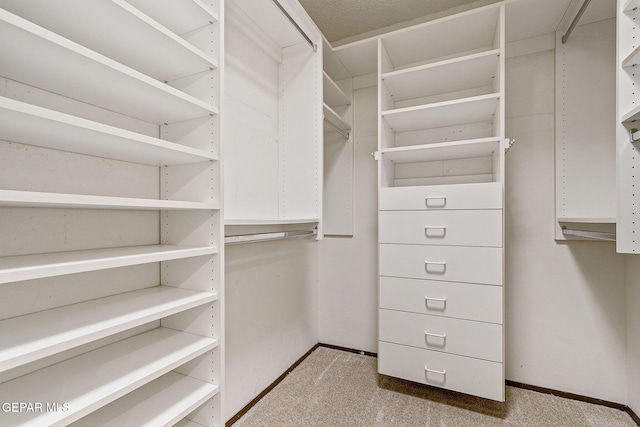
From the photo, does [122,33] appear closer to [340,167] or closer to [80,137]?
[80,137]

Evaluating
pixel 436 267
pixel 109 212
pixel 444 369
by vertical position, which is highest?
pixel 109 212

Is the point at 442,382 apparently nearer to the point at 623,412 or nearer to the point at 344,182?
the point at 623,412

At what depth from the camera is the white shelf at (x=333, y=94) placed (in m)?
2.08

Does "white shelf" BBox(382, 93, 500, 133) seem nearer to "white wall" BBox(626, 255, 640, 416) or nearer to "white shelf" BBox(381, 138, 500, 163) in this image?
"white shelf" BBox(381, 138, 500, 163)

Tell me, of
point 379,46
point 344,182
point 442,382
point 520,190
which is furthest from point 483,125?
point 442,382

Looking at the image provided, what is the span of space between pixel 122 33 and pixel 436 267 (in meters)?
1.73

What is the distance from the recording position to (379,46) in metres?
1.88

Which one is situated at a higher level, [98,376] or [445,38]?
[445,38]

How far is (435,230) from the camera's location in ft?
5.58

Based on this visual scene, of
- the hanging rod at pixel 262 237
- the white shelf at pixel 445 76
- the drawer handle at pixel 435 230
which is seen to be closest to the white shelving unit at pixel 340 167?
the white shelf at pixel 445 76

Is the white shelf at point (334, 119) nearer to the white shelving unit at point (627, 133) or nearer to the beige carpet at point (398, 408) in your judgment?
the white shelving unit at point (627, 133)

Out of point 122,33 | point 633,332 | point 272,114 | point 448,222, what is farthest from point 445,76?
point 633,332

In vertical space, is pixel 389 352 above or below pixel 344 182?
below

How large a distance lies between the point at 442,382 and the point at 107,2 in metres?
2.16
